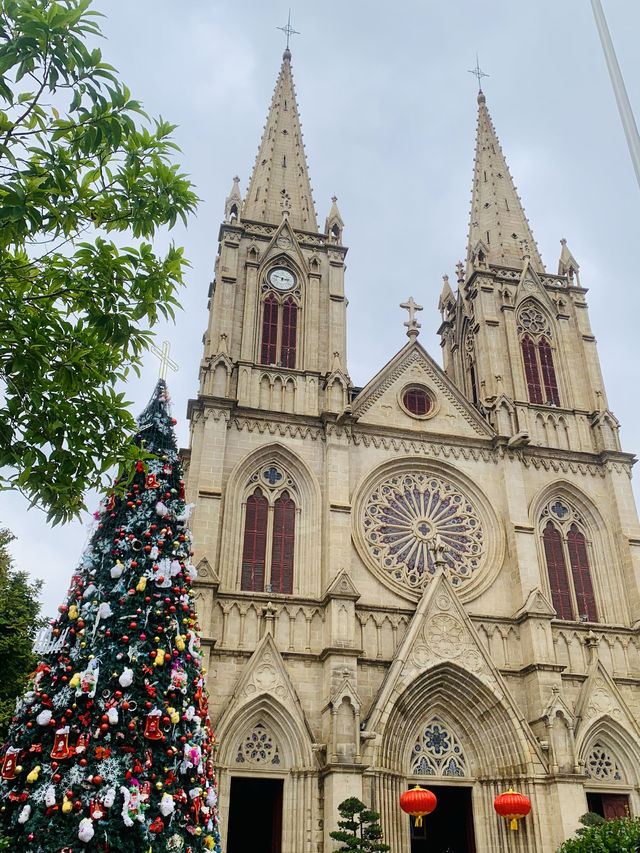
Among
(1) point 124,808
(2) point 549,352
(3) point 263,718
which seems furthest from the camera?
(2) point 549,352

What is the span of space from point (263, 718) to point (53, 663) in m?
11.1

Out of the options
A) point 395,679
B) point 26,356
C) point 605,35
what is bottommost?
point 26,356

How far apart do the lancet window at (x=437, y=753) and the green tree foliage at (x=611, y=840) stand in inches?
371

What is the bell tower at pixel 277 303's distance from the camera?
85.0 ft

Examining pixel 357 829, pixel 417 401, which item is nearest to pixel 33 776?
pixel 357 829

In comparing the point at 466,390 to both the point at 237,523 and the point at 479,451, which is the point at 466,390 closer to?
the point at 479,451

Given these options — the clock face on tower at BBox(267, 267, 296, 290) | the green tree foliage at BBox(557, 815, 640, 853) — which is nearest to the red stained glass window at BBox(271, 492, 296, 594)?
the clock face on tower at BBox(267, 267, 296, 290)

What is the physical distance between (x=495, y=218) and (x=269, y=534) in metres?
19.5

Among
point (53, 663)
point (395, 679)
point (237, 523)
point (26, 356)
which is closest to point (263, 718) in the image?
point (395, 679)

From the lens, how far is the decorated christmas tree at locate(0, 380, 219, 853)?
30.0 ft

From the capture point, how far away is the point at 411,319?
2931 cm

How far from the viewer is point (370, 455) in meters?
25.6

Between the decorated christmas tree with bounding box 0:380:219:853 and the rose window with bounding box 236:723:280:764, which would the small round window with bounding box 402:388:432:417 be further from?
the decorated christmas tree with bounding box 0:380:219:853

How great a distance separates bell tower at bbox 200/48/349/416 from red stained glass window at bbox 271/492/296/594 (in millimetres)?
3456
